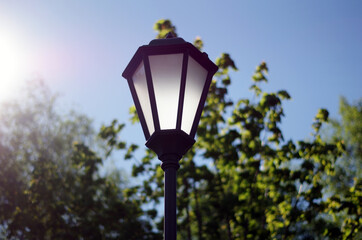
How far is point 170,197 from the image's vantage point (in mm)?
2512

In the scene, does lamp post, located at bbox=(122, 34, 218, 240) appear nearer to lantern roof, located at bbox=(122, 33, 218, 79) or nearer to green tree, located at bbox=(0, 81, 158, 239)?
lantern roof, located at bbox=(122, 33, 218, 79)

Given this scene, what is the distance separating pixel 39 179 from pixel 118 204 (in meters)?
2.45

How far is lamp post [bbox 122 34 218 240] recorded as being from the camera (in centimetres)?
257

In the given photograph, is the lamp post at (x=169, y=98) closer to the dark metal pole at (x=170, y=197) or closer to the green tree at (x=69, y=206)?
the dark metal pole at (x=170, y=197)

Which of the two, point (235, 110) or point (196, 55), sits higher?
point (235, 110)

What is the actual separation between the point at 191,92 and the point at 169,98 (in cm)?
19

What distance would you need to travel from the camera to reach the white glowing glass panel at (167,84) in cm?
258

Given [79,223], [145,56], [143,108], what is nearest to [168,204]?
[143,108]

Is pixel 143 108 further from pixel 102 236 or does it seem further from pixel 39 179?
pixel 39 179

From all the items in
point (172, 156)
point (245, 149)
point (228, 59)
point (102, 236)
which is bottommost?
point (172, 156)

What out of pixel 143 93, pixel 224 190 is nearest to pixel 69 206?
pixel 224 190

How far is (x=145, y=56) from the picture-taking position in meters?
2.66

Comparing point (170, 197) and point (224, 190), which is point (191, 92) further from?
point (224, 190)

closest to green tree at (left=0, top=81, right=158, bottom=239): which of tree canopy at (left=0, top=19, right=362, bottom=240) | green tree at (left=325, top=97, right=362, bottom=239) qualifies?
tree canopy at (left=0, top=19, right=362, bottom=240)
